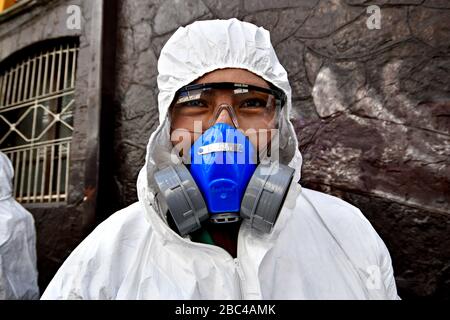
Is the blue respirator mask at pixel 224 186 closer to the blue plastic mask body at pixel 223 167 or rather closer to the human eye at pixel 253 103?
the blue plastic mask body at pixel 223 167

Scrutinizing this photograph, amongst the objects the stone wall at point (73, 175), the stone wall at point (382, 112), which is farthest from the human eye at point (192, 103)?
the stone wall at point (73, 175)

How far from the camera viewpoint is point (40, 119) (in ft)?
14.7

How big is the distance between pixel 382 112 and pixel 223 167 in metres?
1.63

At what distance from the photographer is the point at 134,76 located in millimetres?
3455

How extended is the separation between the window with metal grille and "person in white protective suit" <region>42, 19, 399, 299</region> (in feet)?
9.81

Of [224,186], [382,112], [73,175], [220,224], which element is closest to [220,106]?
[224,186]

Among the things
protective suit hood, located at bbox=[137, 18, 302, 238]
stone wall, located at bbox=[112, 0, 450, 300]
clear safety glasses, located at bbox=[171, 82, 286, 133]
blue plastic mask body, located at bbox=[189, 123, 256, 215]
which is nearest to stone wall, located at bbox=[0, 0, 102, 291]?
stone wall, located at bbox=[112, 0, 450, 300]

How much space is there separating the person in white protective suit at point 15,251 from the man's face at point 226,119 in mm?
2260

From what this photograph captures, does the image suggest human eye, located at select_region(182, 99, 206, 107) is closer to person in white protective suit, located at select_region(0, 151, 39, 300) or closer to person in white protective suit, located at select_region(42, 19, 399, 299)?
person in white protective suit, located at select_region(42, 19, 399, 299)

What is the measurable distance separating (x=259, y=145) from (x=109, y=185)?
2429mm

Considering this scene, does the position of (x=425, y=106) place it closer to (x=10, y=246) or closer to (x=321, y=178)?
(x=321, y=178)

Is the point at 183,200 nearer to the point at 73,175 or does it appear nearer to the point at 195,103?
the point at 195,103

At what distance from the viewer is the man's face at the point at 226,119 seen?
1.34 meters

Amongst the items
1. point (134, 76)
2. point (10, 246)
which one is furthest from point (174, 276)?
point (134, 76)
